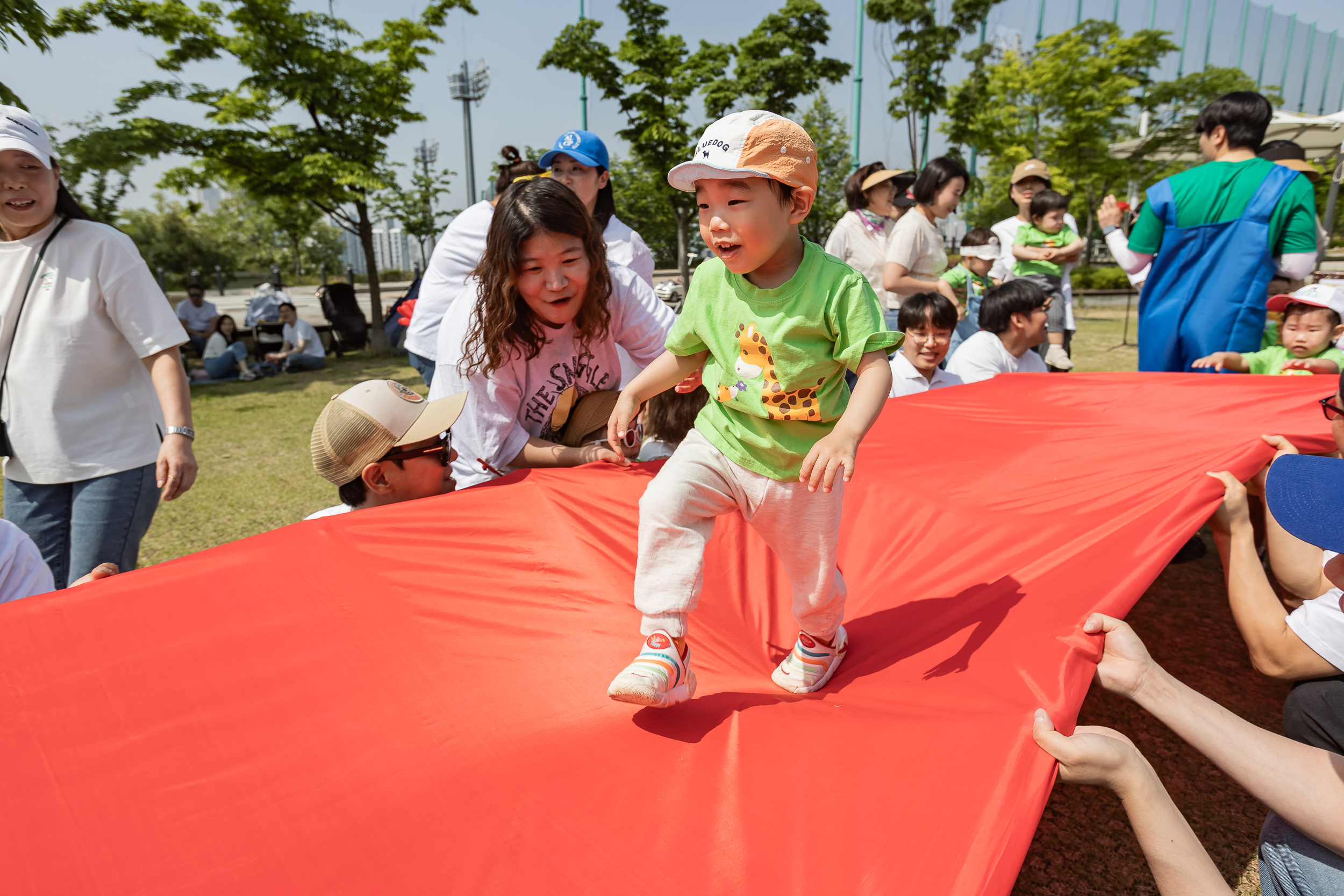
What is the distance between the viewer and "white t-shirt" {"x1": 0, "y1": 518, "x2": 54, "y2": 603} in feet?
6.77

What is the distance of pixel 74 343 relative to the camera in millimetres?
2561

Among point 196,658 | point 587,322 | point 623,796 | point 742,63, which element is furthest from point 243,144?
point 623,796

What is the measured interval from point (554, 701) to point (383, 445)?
1.14 metres

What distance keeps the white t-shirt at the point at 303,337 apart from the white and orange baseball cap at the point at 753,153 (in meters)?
12.2

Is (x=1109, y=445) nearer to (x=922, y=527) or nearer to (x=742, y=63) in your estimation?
(x=922, y=527)

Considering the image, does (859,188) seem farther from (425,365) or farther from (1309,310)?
(425,365)

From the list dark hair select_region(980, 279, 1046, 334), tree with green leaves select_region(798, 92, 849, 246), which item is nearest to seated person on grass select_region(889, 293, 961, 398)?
dark hair select_region(980, 279, 1046, 334)

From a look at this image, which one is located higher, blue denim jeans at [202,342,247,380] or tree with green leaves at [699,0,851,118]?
tree with green leaves at [699,0,851,118]

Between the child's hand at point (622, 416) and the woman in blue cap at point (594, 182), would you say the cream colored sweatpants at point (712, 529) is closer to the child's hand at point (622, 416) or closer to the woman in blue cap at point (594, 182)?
the child's hand at point (622, 416)

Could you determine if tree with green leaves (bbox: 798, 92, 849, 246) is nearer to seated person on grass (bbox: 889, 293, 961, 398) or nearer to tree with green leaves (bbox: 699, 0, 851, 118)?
tree with green leaves (bbox: 699, 0, 851, 118)

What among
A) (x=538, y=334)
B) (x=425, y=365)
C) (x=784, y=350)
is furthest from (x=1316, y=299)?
(x=425, y=365)

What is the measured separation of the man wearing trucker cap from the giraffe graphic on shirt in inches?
44.5

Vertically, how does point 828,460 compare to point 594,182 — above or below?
below

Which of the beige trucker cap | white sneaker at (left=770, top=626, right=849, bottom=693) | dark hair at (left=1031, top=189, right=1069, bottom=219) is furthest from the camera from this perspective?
dark hair at (left=1031, top=189, right=1069, bottom=219)
